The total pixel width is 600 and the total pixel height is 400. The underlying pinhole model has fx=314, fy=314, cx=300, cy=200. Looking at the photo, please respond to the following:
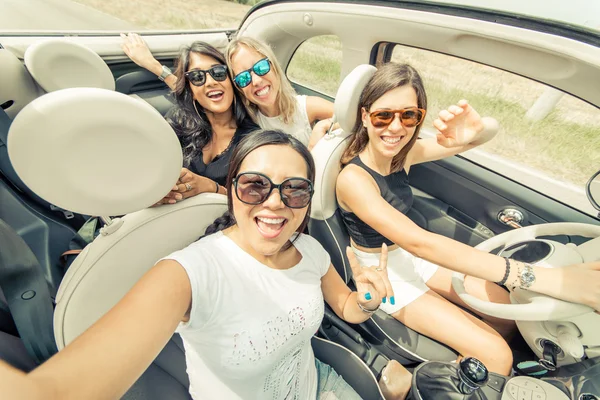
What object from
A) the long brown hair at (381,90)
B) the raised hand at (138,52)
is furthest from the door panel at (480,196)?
the raised hand at (138,52)

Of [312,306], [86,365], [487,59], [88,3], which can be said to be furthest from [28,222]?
[88,3]

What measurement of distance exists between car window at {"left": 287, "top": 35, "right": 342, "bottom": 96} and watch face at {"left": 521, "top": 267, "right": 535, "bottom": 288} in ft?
5.58

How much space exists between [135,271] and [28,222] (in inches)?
28.5

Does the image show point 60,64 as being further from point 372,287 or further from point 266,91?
point 372,287

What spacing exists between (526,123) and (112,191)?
2.13 meters

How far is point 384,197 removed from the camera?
1.50 m

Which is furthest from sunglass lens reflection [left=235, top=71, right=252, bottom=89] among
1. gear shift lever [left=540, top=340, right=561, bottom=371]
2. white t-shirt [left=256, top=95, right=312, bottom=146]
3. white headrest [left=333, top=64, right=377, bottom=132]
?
gear shift lever [left=540, top=340, right=561, bottom=371]

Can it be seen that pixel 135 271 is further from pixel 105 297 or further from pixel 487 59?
pixel 487 59

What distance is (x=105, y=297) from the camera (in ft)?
2.91

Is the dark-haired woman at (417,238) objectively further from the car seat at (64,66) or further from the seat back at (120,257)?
the car seat at (64,66)

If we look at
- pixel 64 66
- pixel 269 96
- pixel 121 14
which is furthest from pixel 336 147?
pixel 121 14

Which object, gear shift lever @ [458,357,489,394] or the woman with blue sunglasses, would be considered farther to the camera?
the woman with blue sunglasses

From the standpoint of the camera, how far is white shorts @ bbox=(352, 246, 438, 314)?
147 centimetres

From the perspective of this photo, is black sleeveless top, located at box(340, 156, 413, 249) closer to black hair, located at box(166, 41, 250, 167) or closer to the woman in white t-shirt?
the woman in white t-shirt
